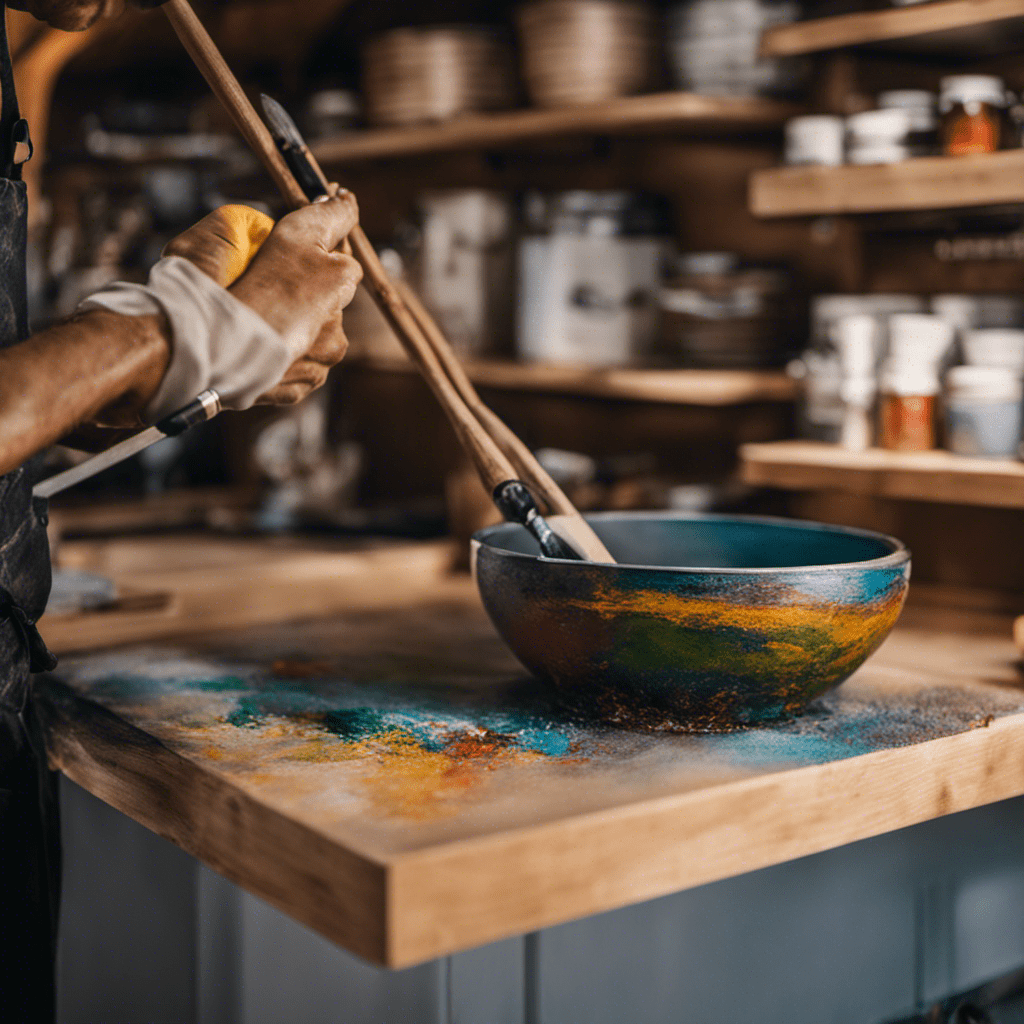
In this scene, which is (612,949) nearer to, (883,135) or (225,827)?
(225,827)

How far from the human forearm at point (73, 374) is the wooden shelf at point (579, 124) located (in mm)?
1137

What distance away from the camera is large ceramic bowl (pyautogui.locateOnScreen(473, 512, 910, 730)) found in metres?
1.02

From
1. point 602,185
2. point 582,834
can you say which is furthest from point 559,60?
point 582,834

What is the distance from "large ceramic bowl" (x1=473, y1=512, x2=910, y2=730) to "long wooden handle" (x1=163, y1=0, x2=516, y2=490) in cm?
8

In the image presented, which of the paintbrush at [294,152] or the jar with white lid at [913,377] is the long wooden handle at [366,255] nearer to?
the paintbrush at [294,152]

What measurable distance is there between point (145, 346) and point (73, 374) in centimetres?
5

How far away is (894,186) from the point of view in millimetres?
1575

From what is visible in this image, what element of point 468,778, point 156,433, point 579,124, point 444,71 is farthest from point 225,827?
point 444,71

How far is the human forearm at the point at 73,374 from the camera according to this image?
88 cm

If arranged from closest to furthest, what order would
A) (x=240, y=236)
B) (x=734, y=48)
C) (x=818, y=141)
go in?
1. (x=240, y=236)
2. (x=818, y=141)
3. (x=734, y=48)

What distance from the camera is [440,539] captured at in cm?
231

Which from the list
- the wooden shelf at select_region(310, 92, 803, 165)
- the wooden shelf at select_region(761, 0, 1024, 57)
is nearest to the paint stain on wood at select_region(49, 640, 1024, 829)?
the wooden shelf at select_region(761, 0, 1024, 57)

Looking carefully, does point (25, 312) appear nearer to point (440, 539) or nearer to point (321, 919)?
point (321, 919)

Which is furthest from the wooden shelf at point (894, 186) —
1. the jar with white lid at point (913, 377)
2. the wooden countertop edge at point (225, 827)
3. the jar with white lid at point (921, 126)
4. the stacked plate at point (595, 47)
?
the wooden countertop edge at point (225, 827)
